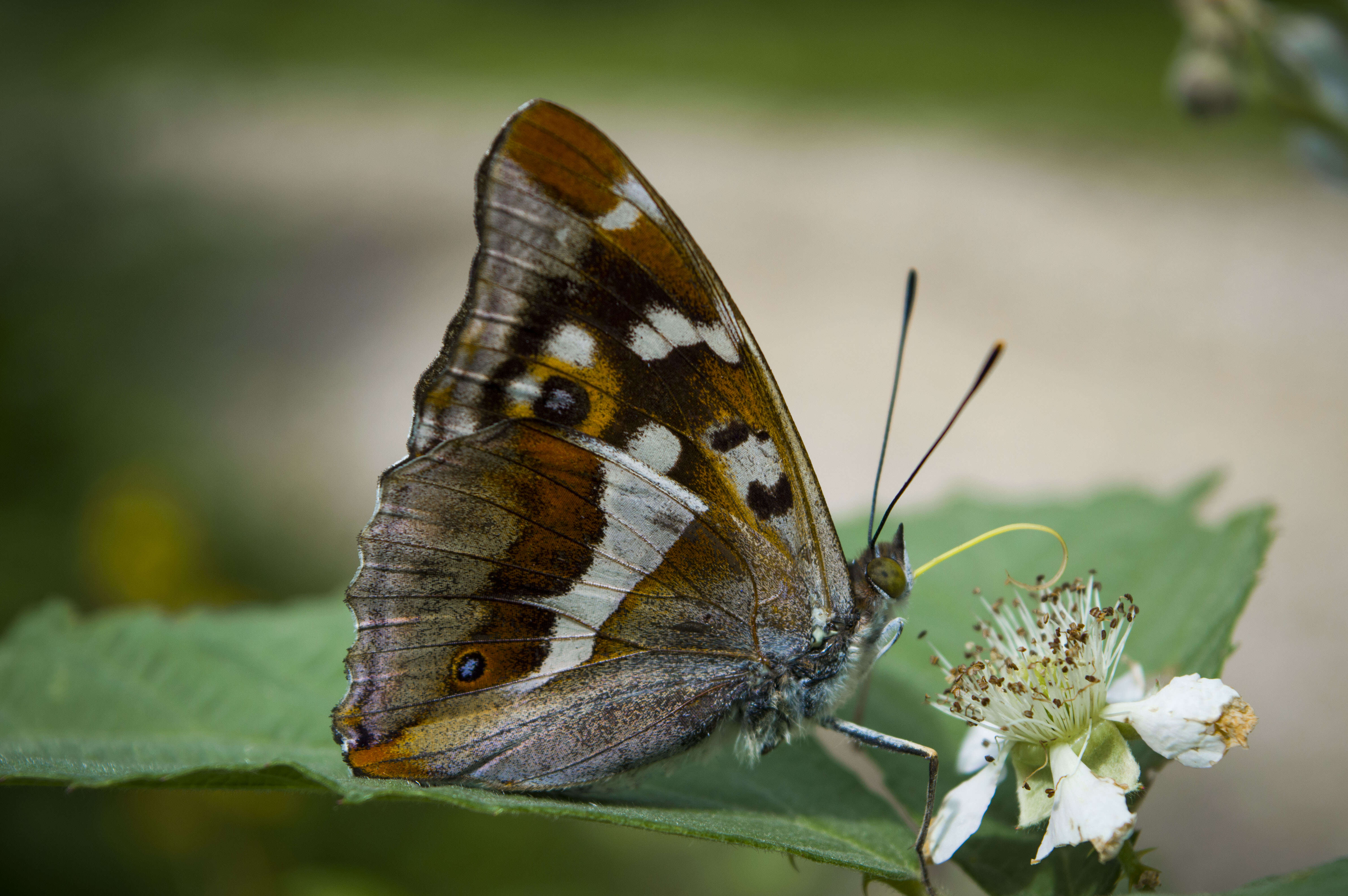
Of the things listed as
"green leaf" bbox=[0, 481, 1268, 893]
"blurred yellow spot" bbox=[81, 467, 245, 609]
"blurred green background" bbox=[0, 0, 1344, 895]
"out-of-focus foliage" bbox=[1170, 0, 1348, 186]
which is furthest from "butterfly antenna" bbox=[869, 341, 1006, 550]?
"blurred yellow spot" bbox=[81, 467, 245, 609]

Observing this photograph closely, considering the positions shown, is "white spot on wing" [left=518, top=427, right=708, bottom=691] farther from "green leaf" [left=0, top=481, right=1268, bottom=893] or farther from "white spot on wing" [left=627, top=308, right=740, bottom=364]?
"green leaf" [left=0, top=481, right=1268, bottom=893]

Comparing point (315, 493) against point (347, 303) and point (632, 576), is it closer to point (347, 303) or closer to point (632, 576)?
point (347, 303)

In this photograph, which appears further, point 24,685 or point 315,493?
point 315,493

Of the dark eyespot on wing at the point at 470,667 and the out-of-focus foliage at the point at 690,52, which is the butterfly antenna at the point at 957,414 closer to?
the dark eyespot on wing at the point at 470,667

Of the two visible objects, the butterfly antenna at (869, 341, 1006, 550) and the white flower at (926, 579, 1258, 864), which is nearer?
the white flower at (926, 579, 1258, 864)

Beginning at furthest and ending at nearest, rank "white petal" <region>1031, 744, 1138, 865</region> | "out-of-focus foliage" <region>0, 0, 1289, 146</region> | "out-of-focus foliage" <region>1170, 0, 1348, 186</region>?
"out-of-focus foliage" <region>0, 0, 1289, 146</region>
"out-of-focus foliage" <region>1170, 0, 1348, 186</region>
"white petal" <region>1031, 744, 1138, 865</region>

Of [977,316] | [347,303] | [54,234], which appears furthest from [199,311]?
[977,316]
